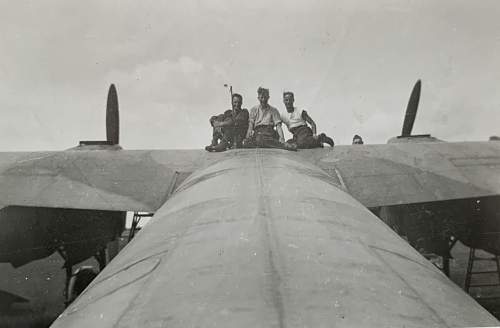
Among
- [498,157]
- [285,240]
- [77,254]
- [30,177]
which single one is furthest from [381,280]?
[77,254]

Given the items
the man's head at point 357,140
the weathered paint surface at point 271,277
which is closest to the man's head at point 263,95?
the weathered paint surface at point 271,277

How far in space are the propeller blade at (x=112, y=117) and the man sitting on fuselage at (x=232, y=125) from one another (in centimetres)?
298

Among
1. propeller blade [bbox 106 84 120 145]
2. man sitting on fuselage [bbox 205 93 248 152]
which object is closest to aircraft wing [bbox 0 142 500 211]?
man sitting on fuselage [bbox 205 93 248 152]

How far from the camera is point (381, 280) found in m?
1.89

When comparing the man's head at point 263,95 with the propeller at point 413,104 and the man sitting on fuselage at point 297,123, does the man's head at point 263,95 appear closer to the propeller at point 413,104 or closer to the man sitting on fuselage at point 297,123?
the man sitting on fuselage at point 297,123

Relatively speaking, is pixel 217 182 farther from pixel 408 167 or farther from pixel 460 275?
pixel 460 275

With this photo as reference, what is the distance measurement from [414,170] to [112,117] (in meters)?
7.43

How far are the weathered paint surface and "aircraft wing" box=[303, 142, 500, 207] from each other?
4204 millimetres

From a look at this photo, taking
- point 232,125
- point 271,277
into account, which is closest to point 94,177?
point 232,125

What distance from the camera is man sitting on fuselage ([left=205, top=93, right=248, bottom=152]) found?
9883 mm

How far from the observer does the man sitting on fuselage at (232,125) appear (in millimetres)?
9883

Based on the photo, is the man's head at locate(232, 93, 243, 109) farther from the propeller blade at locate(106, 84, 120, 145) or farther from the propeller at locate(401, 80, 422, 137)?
Answer: the propeller at locate(401, 80, 422, 137)

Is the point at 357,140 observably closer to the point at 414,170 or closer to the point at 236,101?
the point at 236,101

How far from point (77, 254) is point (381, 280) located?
8.32m
